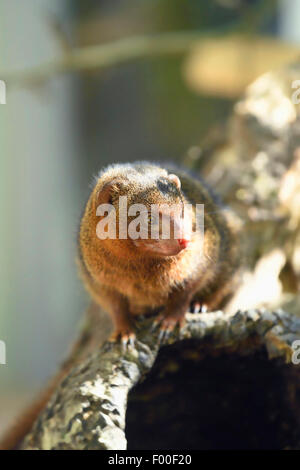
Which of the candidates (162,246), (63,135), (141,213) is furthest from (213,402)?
(63,135)

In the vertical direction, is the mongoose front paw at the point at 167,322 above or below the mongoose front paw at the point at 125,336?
above

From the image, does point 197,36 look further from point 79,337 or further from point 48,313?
point 48,313

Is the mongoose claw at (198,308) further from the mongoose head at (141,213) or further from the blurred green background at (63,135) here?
the blurred green background at (63,135)

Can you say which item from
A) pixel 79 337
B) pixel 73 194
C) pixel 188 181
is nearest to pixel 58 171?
pixel 73 194

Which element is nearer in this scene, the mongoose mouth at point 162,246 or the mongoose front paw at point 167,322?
the mongoose mouth at point 162,246

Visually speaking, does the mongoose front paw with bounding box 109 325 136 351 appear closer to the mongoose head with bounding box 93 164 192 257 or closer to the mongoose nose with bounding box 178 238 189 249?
the mongoose head with bounding box 93 164 192 257

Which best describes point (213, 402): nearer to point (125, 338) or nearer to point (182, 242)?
point (125, 338)

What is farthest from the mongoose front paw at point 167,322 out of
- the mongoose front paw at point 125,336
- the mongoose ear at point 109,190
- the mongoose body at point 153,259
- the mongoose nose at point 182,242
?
the mongoose ear at point 109,190
